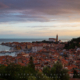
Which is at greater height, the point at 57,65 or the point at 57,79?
the point at 57,65

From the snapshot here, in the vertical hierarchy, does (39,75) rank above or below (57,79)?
above

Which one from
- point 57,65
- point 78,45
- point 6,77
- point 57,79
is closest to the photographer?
point 57,79

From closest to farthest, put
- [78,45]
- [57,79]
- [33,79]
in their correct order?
[33,79], [57,79], [78,45]

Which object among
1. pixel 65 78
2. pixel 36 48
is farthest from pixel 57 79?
pixel 36 48

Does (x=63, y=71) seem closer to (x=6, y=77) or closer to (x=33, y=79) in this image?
(x=33, y=79)

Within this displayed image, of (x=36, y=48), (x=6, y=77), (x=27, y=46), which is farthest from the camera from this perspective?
(x=27, y=46)

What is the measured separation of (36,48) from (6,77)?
Result: 2512 cm

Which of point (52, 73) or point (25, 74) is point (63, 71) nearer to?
point (52, 73)

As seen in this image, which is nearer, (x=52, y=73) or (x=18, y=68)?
(x=52, y=73)

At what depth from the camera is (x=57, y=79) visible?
4570 millimetres

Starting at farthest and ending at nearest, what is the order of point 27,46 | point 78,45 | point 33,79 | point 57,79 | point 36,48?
point 27,46 → point 36,48 → point 78,45 → point 57,79 → point 33,79

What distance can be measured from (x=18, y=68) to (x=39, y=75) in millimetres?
1565

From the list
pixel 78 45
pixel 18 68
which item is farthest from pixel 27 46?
pixel 18 68

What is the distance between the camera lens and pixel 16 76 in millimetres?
4648
